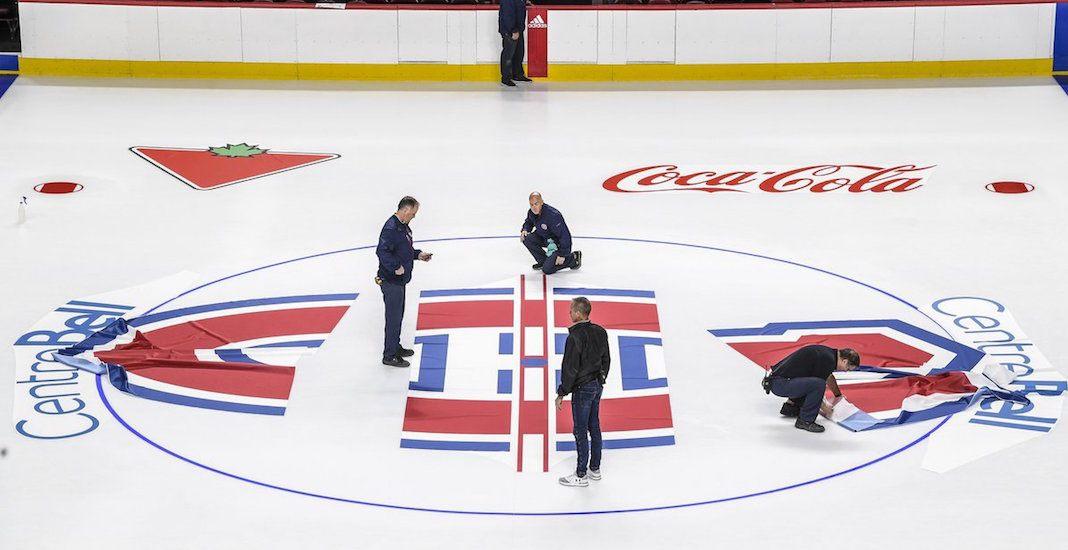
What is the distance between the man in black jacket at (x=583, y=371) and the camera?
1063 cm

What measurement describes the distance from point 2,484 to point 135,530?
4.60 feet

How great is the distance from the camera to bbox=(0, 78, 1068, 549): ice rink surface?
35.0ft

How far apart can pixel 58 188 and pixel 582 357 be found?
421 inches

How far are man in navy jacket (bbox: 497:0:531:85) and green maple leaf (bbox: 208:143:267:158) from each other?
520 cm

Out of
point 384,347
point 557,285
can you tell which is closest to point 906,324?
point 557,285

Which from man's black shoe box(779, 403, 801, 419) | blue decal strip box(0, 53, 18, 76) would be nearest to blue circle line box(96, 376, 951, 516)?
man's black shoe box(779, 403, 801, 419)

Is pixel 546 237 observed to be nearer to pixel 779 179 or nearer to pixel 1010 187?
pixel 779 179

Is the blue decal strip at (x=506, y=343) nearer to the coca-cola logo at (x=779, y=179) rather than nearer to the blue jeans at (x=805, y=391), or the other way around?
the blue jeans at (x=805, y=391)

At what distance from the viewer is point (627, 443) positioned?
11797 mm

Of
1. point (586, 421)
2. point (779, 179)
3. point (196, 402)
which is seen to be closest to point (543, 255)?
point (196, 402)

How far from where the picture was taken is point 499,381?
12.9m

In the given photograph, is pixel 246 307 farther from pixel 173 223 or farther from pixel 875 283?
pixel 875 283

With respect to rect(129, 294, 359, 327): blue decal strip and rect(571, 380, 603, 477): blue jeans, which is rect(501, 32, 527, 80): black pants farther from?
rect(571, 380, 603, 477): blue jeans

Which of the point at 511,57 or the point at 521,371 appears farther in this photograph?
the point at 511,57
